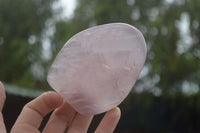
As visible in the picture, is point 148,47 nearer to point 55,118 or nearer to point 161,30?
point 161,30

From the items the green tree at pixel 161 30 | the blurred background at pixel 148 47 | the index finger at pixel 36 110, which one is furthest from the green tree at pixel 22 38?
the index finger at pixel 36 110

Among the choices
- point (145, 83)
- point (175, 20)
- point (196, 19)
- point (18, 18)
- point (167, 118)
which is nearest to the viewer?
point (196, 19)

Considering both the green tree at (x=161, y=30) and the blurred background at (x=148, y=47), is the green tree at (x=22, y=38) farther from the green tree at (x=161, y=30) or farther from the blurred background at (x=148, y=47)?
the green tree at (x=161, y=30)

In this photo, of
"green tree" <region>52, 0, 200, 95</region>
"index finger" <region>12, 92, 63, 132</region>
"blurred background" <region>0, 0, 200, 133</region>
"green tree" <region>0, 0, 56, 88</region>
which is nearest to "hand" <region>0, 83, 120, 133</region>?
"index finger" <region>12, 92, 63, 132</region>

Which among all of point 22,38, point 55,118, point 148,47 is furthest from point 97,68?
point 22,38

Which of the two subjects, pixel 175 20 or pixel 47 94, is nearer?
pixel 47 94

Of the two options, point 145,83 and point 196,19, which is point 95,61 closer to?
point 196,19

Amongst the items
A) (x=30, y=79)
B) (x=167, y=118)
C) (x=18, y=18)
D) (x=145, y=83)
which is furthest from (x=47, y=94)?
(x=18, y=18)

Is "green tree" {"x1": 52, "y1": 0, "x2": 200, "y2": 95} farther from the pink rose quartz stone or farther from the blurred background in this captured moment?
the pink rose quartz stone
